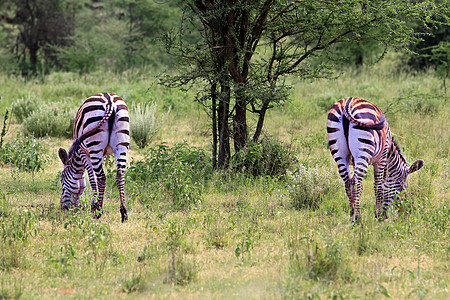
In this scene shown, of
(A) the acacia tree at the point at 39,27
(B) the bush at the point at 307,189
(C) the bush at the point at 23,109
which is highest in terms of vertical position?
(A) the acacia tree at the point at 39,27

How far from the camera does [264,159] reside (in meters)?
9.18

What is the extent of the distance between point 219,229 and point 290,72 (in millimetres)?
4143

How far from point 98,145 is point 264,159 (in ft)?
11.0

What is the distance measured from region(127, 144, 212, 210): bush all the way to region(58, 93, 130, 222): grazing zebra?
2.31 ft

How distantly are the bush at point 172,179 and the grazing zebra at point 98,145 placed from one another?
0.70m

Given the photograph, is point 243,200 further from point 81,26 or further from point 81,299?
point 81,26

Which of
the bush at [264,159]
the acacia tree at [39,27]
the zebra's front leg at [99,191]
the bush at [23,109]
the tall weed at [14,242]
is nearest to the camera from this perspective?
the tall weed at [14,242]

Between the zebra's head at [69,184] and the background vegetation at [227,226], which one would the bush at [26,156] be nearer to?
the background vegetation at [227,226]

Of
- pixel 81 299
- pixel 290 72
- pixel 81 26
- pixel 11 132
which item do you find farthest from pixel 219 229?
pixel 81 26

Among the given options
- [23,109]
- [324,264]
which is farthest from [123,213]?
[23,109]

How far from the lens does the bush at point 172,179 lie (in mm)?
7590

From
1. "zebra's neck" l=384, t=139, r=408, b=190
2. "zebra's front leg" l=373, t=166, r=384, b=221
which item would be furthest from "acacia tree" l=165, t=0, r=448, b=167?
"zebra's front leg" l=373, t=166, r=384, b=221

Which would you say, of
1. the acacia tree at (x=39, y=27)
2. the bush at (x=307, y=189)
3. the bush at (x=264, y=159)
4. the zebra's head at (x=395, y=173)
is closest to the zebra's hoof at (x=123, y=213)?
the bush at (x=307, y=189)

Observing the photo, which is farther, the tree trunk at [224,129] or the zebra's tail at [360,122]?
the tree trunk at [224,129]
